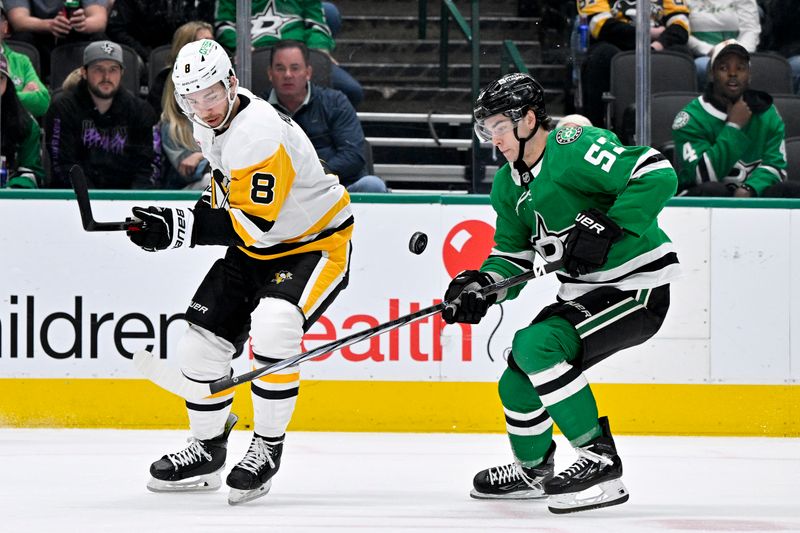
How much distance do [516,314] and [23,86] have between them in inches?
85.4

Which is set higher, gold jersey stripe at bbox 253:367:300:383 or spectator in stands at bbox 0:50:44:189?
spectator in stands at bbox 0:50:44:189

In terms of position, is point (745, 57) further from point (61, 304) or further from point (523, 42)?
point (61, 304)

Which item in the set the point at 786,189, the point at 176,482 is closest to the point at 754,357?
the point at 786,189

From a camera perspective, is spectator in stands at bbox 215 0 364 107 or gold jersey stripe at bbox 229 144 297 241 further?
spectator in stands at bbox 215 0 364 107

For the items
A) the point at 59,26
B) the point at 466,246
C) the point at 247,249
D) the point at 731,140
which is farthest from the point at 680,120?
the point at 59,26

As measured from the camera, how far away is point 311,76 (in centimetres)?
537

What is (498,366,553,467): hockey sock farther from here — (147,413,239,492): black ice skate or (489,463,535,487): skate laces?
(147,413,239,492): black ice skate

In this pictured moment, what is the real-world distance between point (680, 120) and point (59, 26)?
2540 millimetres

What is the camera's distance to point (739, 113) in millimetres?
5359

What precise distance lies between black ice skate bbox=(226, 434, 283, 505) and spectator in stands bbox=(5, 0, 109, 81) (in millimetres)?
2493

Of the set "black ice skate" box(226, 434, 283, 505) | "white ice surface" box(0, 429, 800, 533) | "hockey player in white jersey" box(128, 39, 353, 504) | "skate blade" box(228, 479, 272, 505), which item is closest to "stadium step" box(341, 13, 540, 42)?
"white ice surface" box(0, 429, 800, 533)

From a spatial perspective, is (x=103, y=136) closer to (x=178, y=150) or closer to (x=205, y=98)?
(x=178, y=150)

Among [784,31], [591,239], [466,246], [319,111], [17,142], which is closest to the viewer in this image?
[591,239]

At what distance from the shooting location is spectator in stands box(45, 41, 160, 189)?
520cm
